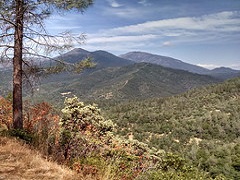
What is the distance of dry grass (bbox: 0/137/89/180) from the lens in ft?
17.4

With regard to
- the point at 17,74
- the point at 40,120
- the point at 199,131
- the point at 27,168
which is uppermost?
the point at 17,74

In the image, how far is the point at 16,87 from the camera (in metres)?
9.11

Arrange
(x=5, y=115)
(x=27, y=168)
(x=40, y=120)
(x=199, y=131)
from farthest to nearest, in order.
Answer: (x=199, y=131)
(x=5, y=115)
(x=40, y=120)
(x=27, y=168)

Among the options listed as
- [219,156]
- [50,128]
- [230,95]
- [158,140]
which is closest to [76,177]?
[50,128]

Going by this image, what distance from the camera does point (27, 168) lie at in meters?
5.70

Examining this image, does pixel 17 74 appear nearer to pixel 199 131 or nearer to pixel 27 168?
pixel 27 168

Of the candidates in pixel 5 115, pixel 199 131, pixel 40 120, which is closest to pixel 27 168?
pixel 40 120

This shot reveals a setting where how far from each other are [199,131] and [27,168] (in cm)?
5677

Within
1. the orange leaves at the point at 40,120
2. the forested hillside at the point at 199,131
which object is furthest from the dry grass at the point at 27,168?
the forested hillside at the point at 199,131

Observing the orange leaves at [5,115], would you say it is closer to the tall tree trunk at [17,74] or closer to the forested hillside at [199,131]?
the tall tree trunk at [17,74]

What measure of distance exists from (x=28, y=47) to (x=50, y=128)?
3.05m

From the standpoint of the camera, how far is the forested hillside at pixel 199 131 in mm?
39875

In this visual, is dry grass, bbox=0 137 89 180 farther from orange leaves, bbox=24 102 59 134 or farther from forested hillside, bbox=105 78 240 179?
forested hillside, bbox=105 78 240 179

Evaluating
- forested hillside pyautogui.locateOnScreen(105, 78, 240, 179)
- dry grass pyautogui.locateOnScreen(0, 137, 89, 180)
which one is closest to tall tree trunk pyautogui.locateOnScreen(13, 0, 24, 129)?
dry grass pyautogui.locateOnScreen(0, 137, 89, 180)
